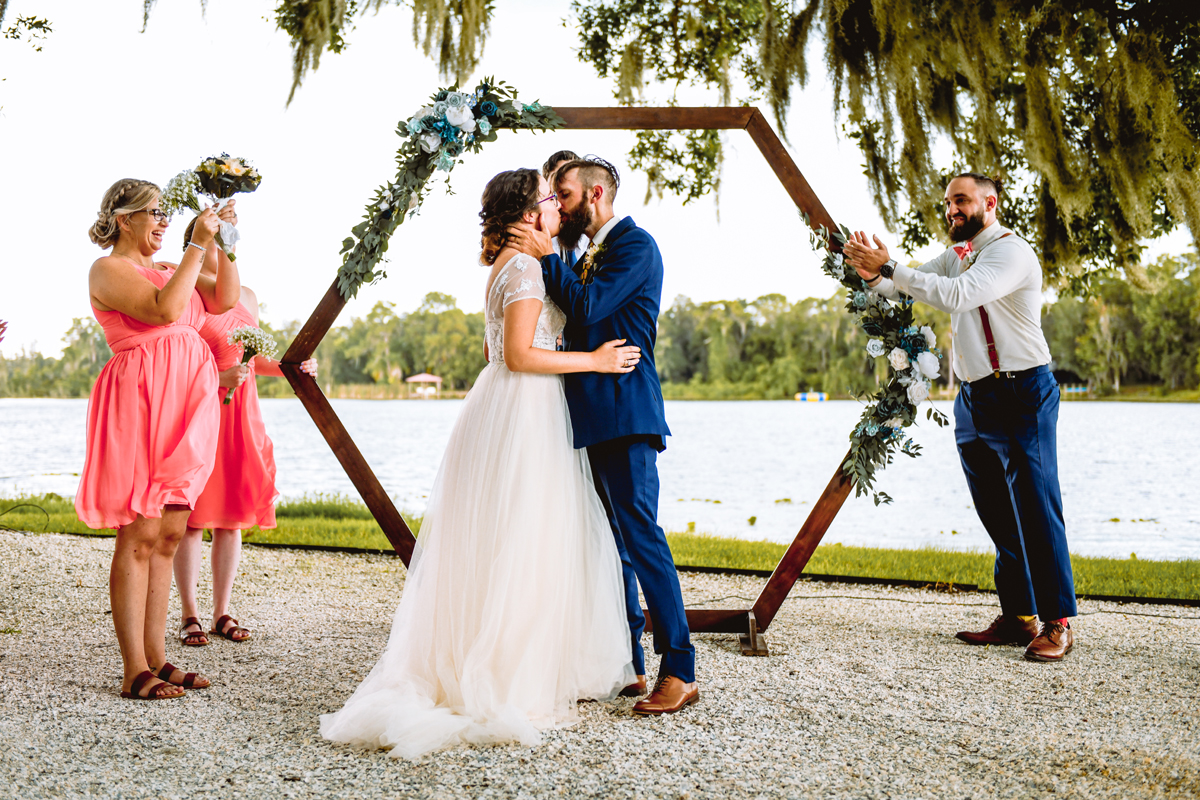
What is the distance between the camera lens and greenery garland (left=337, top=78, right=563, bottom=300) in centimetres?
398

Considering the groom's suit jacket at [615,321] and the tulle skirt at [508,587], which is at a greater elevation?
the groom's suit jacket at [615,321]

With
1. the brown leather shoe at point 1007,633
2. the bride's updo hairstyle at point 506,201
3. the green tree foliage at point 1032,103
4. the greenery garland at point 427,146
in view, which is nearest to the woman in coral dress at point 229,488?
the greenery garland at point 427,146

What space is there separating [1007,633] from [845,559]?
269cm

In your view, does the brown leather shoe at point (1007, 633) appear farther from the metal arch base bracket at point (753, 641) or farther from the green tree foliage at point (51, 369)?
the green tree foliage at point (51, 369)

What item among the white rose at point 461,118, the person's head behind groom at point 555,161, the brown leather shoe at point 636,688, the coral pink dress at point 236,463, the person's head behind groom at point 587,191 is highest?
the white rose at point 461,118

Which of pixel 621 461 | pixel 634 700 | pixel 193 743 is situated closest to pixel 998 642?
pixel 634 700

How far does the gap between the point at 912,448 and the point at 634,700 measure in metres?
1.89

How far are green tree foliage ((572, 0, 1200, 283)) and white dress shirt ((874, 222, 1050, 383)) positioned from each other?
2.31 metres

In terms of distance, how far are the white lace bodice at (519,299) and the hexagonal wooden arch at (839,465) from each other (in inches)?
48.1

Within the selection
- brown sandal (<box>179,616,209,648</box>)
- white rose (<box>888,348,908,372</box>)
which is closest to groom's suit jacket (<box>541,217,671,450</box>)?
white rose (<box>888,348,908,372</box>)

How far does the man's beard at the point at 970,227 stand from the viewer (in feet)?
13.8

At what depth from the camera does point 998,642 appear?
428 cm

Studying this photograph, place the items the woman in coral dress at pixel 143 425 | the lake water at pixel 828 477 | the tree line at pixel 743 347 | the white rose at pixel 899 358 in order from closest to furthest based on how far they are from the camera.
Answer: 1. the woman in coral dress at pixel 143 425
2. the white rose at pixel 899 358
3. the lake water at pixel 828 477
4. the tree line at pixel 743 347

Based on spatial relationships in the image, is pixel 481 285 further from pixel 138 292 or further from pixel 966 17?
pixel 966 17
